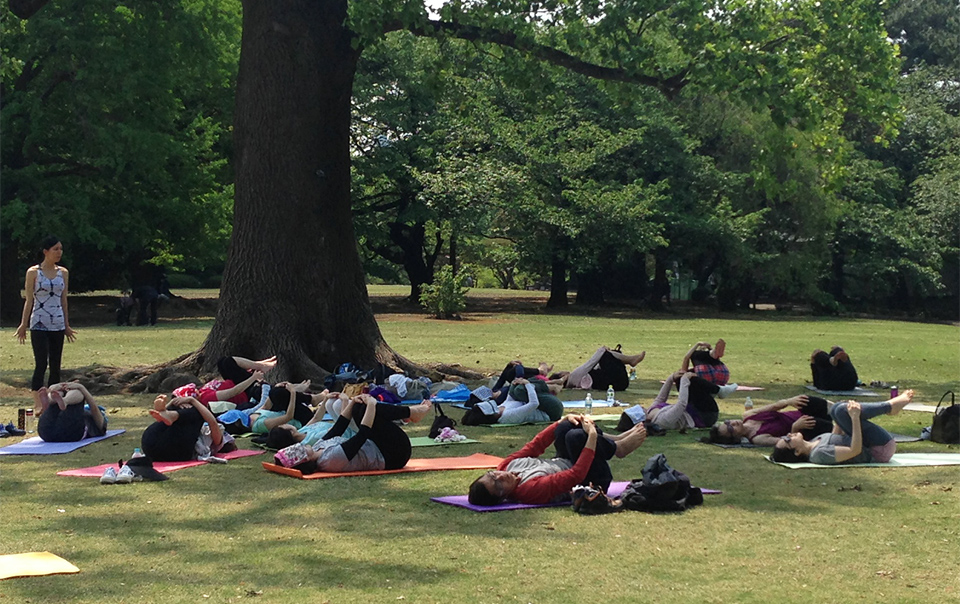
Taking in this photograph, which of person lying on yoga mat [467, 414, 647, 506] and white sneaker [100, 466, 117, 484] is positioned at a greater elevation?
person lying on yoga mat [467, 414, 647, 506]

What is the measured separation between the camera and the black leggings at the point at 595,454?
8656 millimetres

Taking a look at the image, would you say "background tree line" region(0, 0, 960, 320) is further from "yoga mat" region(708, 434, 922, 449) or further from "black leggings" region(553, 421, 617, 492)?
"black leggings" region(553, 421, 617, 492)

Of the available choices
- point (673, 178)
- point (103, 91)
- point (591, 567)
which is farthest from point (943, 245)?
point (591, 567)

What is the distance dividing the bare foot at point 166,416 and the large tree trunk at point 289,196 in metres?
6.52

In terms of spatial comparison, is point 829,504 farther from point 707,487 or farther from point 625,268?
point 625,268

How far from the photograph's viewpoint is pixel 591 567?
6.64 metres

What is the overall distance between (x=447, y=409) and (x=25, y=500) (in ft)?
22.6

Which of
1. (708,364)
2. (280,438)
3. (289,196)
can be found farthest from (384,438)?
(289,196)

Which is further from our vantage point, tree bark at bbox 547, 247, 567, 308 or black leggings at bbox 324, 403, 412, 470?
tree bark at bbox 547, 247, 567, 308

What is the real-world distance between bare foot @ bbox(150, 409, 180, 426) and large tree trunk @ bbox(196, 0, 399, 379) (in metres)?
6.52

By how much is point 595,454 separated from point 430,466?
7.05 feet

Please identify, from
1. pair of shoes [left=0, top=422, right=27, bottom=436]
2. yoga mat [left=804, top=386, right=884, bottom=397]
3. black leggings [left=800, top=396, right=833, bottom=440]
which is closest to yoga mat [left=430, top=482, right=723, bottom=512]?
black leggings [left=800, top=396, right=833, bottom=440]

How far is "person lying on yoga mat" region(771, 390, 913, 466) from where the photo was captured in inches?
405

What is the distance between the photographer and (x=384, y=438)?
1010 cm
